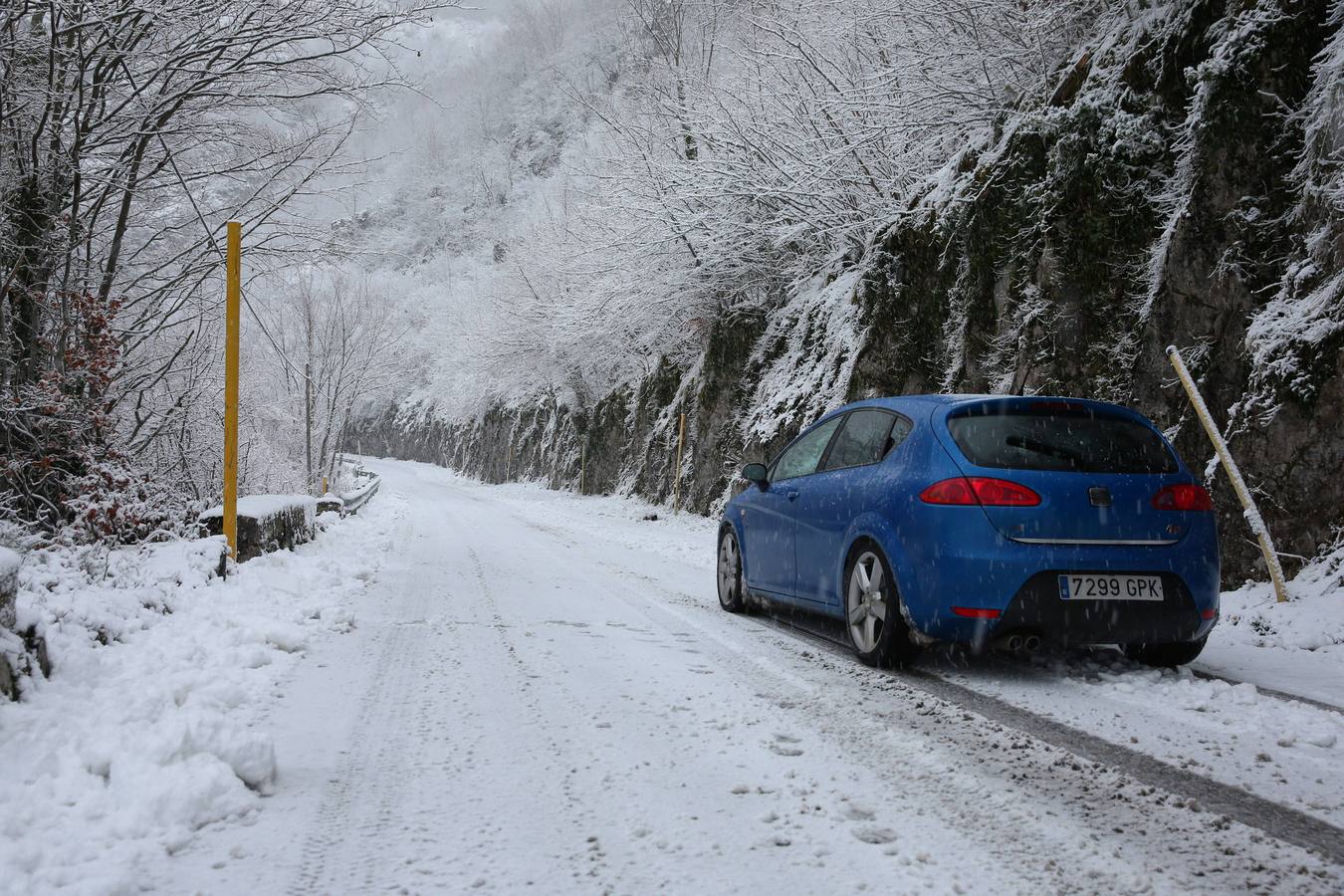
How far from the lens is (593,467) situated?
31953mm

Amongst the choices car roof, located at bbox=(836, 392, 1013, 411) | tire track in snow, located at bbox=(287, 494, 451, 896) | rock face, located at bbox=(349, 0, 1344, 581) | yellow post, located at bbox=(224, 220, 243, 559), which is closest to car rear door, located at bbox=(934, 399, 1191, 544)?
car roof, located at bbox=(836, 392, 1013, 411)

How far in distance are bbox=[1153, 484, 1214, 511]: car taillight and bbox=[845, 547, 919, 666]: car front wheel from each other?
1.40 metres

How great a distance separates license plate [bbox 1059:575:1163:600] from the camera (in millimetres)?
4105

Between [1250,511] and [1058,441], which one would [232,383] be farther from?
[1250,511]

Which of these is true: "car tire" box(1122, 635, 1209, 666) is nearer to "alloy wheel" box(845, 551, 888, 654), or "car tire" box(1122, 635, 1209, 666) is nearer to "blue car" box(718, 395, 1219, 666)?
"blue car" box(718, 395, 1219, 666)

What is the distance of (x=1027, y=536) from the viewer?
4.16 m

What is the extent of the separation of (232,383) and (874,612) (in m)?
5.68

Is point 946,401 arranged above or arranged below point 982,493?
above

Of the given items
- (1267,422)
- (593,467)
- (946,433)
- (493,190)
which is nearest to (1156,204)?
(1267,422)

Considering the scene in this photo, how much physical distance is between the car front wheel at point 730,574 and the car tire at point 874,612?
1.89 metres

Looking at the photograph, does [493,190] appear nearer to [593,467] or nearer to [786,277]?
[593,467]

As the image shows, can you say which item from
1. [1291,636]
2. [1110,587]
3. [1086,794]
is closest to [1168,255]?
[1291,636]

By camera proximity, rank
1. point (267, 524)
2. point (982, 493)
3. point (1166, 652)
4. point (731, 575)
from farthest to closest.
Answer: point (267, 524) < point (731, 575) < point (1166, 652) < point (982, 493)

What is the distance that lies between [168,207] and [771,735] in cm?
961
